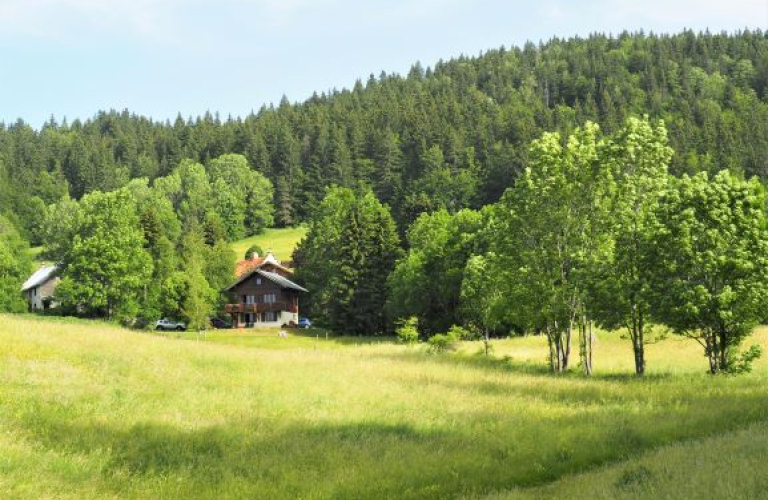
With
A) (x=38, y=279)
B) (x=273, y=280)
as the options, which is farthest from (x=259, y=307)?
(x=38, y=279)

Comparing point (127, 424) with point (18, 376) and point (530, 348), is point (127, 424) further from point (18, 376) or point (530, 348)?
point (530, 348)

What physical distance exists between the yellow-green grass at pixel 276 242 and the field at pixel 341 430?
331ft

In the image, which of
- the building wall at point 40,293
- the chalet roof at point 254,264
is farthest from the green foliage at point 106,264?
the building wall at point 40,293

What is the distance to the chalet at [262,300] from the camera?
9838cm

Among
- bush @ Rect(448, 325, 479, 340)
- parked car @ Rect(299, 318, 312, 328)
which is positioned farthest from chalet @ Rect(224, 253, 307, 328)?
bush @ Rect(448, 325, 479, 340)

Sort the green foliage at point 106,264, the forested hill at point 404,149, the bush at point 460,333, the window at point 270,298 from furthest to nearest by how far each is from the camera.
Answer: the forested hill at point 404,149
the window at point 270,298
the green foliage at point 106,264
the bush at point 460,333

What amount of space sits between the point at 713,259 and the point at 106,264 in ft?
209

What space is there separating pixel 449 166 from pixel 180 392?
414ft

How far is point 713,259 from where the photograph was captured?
28.9 meters

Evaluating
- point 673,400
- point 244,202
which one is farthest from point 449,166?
point 673,400

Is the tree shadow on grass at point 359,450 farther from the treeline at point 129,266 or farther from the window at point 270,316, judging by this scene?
the window at point 270,316

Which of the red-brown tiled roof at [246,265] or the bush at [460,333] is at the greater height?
the red-brown tiled roof at [246,265]

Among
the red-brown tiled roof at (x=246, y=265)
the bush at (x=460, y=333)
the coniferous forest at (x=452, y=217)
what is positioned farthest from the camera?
the red-brown tiled roof at (x=246, y=265)

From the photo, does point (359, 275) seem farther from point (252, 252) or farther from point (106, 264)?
point (252, 252)
